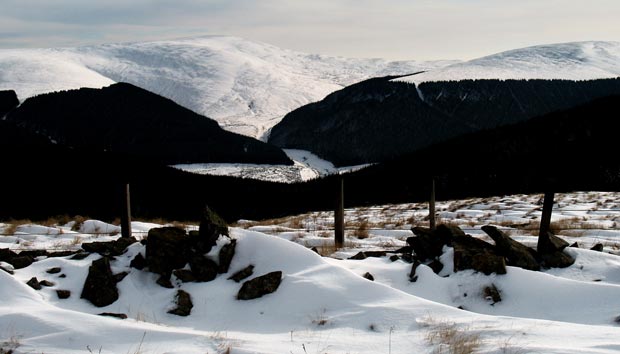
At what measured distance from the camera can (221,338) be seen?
16.4 ft

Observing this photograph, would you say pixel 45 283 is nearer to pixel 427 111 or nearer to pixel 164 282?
pixel 164 282

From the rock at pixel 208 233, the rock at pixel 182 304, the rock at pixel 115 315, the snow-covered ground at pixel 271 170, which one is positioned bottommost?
the snow-covered ground at pixel 271 170

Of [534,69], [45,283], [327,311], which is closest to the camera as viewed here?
[327,311]

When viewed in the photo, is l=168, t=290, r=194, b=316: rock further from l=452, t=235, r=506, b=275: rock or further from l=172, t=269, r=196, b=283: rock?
l=452, t=235, r=506, b=275: rock

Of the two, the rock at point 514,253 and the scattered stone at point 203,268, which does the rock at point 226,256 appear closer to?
the scattered stone at point 203,268

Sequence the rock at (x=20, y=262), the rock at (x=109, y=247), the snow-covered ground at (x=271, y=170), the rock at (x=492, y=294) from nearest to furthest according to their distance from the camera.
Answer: the rock at (x=492, y=294)
the rock at (x=20, y=262)
the rock at (x=109, y=247)
the snow-covered ground at (x=271, y=170)

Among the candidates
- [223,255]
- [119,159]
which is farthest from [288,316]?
[119,159]

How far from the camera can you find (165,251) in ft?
24.9

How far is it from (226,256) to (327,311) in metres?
2.25

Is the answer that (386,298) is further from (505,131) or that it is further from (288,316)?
(505,131)

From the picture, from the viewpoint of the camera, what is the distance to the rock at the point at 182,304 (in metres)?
6.36

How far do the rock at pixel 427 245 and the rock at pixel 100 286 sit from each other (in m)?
4.81

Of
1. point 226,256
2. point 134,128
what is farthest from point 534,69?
point 226,256

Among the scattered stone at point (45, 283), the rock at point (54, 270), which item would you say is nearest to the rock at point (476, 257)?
the scattered stone at point (45, 283)
